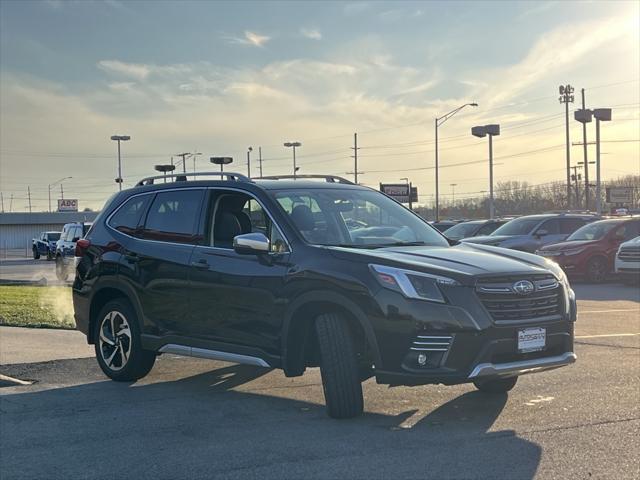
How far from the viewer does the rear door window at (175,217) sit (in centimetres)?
677

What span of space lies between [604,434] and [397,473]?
169 cm

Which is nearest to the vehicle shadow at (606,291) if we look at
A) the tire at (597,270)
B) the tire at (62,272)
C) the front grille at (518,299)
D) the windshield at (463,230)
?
the tire at (597,270)

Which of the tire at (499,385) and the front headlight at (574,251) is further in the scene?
the front headlight at (574,251)

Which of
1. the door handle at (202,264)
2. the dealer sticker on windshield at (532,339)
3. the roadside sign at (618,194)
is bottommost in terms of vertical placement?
the dealer sticker on windshield at (532,339)

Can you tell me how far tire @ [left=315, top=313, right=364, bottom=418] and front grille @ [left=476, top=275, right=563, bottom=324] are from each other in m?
1.04

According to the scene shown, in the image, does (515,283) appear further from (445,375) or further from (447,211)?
(447,211)

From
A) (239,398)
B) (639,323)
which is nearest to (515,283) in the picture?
(239,398)

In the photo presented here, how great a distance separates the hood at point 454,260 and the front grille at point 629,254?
11.8 m

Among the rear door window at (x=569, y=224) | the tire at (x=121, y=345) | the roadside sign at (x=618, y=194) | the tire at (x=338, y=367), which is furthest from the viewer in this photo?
the roadside sign at (x=618, y=194)

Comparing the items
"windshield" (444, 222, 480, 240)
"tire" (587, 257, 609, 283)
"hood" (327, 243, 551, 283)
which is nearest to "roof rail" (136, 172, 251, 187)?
"hood" (327, 243, 551, 283)

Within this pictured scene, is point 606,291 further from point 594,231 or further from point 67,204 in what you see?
point 67,204

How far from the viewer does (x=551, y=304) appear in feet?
17.9

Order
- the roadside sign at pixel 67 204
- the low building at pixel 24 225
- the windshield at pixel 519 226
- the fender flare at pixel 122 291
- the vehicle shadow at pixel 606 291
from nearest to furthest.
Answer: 1. the fender flare at pixel 122 291
2. the vehicle shadow at pixel 606 291
3. the windshield at pixel 519 226
4. the low building at pixel 24 225
5. the roadside sign at pixel 67 204

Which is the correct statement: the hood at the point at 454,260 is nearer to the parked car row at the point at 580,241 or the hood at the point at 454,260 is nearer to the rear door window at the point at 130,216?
the rear door window at the point at 130,216
